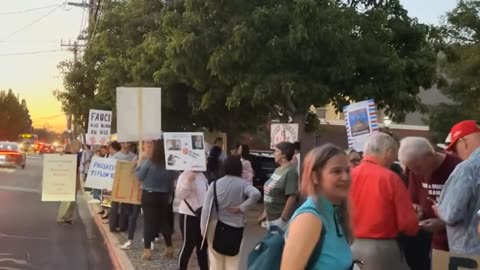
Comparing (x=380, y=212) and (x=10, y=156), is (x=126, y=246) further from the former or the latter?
(x=10, y=156)

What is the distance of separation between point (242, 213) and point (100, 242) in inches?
262

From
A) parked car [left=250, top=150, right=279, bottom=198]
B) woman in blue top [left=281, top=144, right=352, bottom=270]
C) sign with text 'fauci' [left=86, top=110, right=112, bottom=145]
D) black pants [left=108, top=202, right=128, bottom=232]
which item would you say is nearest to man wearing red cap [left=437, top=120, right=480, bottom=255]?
woman in blue top [left=281, top=144, right=352, bottom=270]

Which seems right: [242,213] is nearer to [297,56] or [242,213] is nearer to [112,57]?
[297,56]

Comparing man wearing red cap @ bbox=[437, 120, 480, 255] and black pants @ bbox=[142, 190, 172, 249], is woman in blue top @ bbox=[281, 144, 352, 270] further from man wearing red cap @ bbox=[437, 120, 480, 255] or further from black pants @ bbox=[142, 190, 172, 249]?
black pants @ bbox=[142, 190, 172, 249]

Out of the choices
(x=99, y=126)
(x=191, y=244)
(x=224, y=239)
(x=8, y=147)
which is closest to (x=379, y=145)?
(x=224, y=239)

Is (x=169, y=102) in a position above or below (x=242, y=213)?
above

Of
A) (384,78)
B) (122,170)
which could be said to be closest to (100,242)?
(122,170)

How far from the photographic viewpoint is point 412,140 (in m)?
5.77

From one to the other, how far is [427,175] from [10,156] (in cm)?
3939

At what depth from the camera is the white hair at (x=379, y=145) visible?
5395mm

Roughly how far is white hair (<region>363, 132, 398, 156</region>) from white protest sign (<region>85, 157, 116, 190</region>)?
366 inches

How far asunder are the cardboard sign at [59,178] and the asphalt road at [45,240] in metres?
0.63

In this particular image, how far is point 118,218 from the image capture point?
14.2 meters

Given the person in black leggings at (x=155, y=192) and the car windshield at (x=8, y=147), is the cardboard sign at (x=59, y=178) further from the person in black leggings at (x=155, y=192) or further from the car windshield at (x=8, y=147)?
the car windshield at (x=8, y=147)
